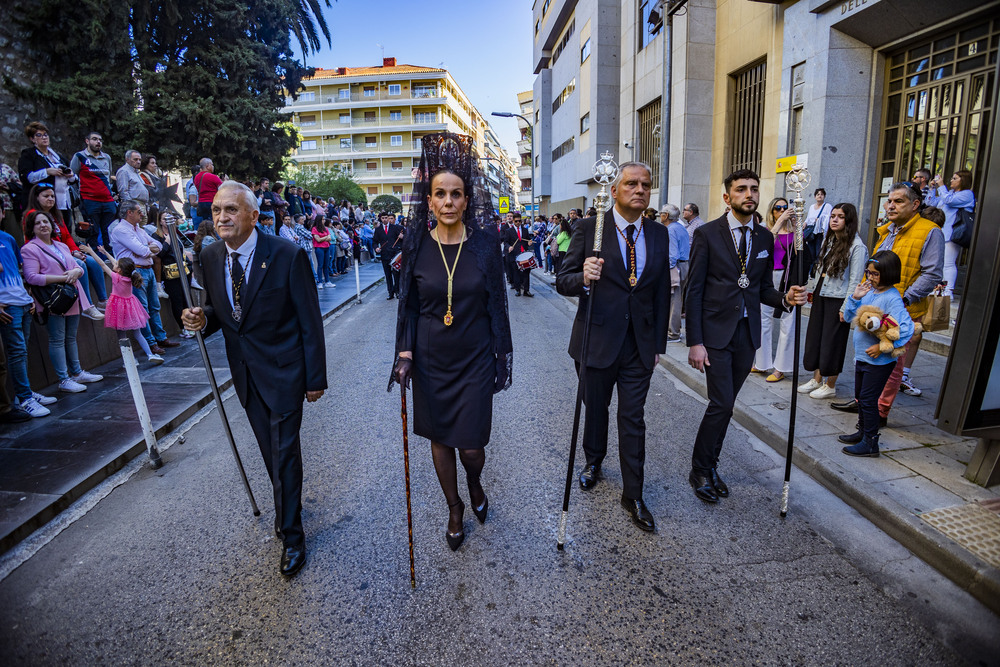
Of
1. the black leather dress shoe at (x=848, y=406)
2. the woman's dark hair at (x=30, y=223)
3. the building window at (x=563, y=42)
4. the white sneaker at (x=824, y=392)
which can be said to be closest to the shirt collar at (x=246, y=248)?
the woman's dark hair at (x=30, y=223)

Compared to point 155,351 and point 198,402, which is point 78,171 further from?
point 198,402

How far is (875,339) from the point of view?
441 cm

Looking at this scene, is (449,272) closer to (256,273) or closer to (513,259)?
(256,273)

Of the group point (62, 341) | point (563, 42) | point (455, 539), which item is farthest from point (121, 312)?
point (563, 42)

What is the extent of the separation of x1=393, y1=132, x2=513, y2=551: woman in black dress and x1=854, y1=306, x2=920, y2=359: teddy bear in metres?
3.05

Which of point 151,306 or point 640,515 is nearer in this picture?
point 640,515

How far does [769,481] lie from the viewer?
4164 millimetres

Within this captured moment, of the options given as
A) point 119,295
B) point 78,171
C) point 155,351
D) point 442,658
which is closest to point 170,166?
point 78,171

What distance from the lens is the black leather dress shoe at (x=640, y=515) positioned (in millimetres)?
3473

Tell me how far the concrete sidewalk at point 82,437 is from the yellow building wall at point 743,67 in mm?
11714

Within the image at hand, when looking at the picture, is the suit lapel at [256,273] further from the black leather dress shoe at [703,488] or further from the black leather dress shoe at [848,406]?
the black leather dress shoe at [848,406]

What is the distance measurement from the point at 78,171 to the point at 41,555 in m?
8.39

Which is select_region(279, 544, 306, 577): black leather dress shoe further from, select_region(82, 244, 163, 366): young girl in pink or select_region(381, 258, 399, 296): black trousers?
select_region(381, 258, 399, 296): black trousers

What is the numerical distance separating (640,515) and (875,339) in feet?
8.32
